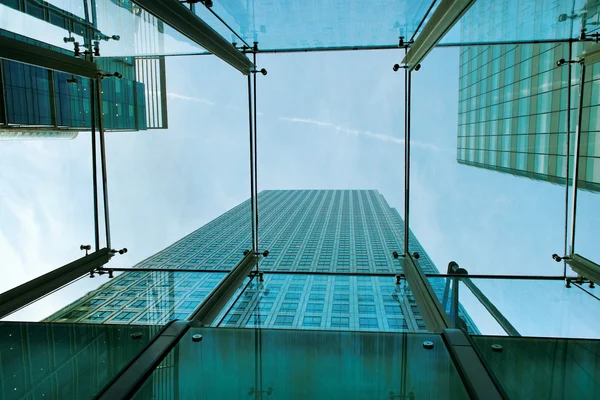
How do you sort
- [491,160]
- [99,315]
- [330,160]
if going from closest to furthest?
[99,315] → [491,160] → [330,160]

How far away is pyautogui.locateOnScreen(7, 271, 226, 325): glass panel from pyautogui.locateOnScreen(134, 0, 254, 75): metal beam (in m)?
2.27

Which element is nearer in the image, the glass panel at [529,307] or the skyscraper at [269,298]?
the glass panel at [529,307]

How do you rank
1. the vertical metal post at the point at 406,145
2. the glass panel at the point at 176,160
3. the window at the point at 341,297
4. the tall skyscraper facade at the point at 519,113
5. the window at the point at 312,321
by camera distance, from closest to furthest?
the window at the point at 312,321 < the window at the point at 341,297 < the glass panel at the point at 176,160 < the vertical metal post at the point at 406,145 < the tall skyscraper facade at the point at 519,113

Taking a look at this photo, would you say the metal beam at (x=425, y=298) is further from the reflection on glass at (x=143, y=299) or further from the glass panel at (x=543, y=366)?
the reflection on glass at (x=143, y=299)

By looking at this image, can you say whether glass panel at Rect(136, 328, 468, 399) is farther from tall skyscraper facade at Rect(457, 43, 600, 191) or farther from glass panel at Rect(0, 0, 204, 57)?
tall skyscraper facade at Rect(457, 43, 600, 191)

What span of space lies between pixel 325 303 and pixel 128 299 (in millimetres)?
1908

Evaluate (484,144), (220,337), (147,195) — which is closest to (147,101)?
A: (147,195)

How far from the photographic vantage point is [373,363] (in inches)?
85.7

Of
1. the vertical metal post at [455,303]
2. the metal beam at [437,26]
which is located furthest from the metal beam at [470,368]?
the metal beam at [437,26]

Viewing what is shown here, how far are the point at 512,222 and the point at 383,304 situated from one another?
29.1 ft

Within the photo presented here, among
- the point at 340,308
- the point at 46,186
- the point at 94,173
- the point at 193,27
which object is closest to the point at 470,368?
the point at 340,308

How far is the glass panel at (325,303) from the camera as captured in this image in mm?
3068

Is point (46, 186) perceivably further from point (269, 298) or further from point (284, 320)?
point (284, 320)

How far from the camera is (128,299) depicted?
3467 millimetres
